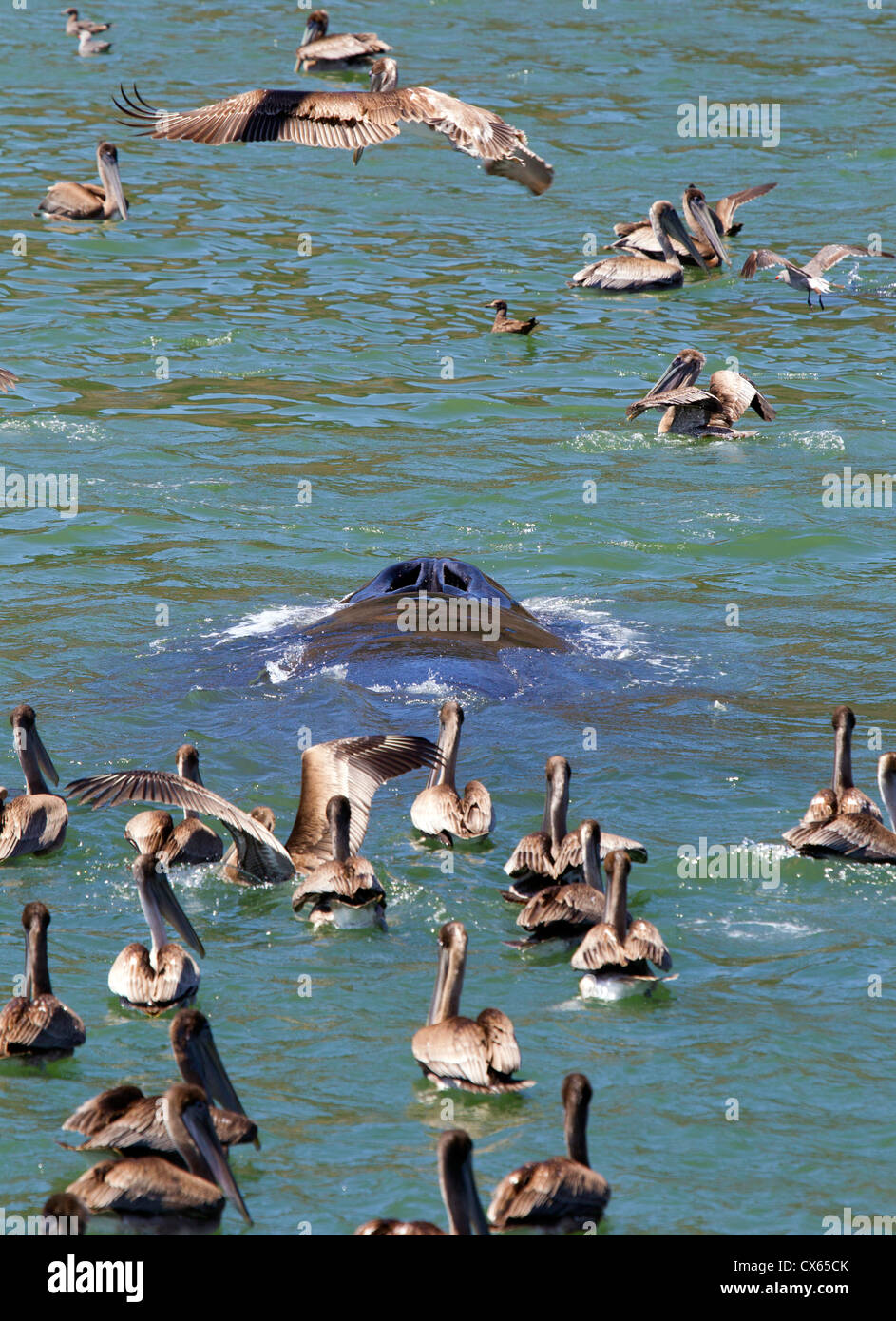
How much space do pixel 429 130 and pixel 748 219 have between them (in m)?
11.2

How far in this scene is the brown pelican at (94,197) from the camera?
22.5 metres

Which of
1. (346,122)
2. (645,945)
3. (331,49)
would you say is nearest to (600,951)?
(645,945)

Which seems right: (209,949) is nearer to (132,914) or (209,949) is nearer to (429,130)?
(132,914)

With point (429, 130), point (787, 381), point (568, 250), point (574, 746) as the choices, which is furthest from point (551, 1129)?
point (568, 250)

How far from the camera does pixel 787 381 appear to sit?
1856 cm

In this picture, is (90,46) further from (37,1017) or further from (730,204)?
(37,1017)

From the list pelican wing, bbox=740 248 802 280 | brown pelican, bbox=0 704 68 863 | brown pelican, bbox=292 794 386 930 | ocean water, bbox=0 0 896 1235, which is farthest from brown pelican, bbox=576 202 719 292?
brown pelican, bbox=292 794 386 930

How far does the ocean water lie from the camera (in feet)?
22.4

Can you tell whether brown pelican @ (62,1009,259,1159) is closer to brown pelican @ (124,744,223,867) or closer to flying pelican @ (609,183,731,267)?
brown pelican @ (124,744,223,867)

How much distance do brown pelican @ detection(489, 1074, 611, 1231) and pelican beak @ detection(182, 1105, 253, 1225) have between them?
81 centimetres

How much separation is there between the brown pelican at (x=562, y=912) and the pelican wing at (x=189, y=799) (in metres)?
1.16

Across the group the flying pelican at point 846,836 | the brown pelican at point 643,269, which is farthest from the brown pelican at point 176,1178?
the brown pelican at point 643,269

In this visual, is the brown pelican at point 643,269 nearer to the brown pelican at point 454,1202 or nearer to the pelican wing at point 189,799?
the pelican wing at point 189,799
